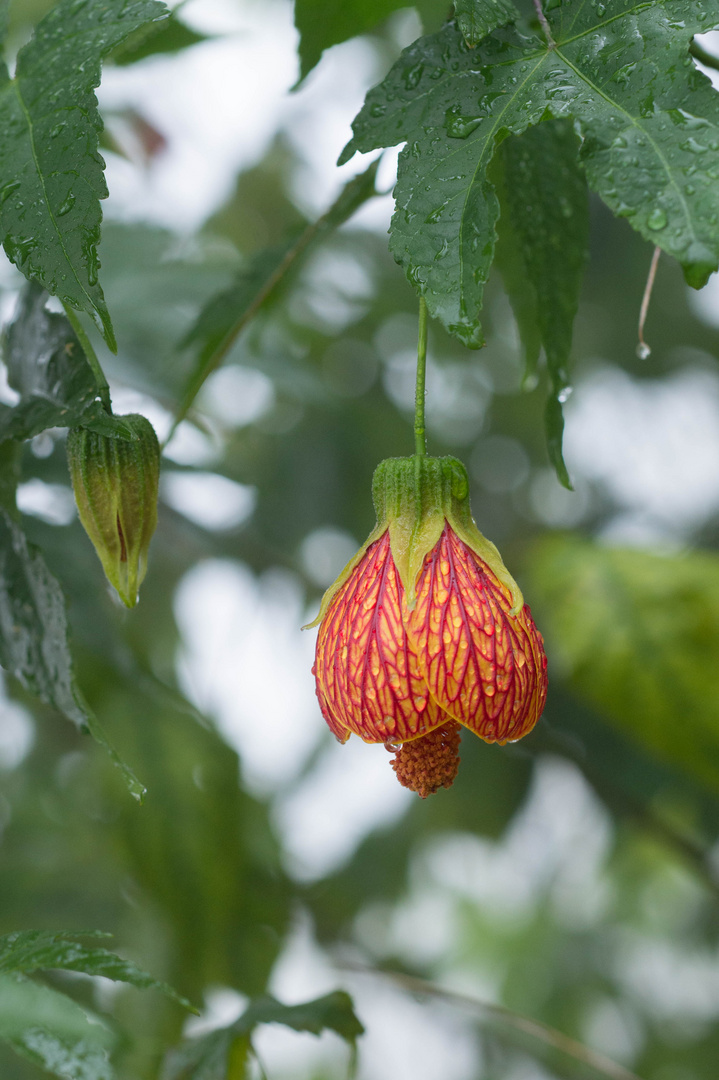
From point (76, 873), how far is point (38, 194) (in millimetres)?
983

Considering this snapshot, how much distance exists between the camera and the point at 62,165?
46 centimetres

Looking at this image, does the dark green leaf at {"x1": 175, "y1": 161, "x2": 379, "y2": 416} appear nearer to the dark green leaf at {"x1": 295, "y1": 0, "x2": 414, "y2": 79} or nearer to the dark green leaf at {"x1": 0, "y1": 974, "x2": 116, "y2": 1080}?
the dark green leaf at {"x1": 295, "y1": 0, "x2": 414, "y2": 79}

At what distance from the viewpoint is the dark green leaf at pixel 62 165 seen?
1.47 feet

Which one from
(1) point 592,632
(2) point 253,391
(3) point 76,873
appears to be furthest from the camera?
(2) point 253,391

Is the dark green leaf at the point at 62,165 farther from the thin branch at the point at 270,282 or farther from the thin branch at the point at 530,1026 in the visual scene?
the thin branch at the point at 530,1026

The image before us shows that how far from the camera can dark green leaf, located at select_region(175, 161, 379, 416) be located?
69cm

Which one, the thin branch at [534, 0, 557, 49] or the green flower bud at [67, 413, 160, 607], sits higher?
the thin branch at [534, 0, 557, 49]

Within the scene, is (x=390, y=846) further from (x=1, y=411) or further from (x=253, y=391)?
(x=1, y=411)

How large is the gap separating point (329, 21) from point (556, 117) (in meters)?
0.24

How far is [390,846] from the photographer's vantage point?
162 centimetres

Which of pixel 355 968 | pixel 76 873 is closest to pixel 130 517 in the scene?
pixel 355 968

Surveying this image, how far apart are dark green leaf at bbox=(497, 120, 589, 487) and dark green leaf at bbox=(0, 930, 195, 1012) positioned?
351 millimetres

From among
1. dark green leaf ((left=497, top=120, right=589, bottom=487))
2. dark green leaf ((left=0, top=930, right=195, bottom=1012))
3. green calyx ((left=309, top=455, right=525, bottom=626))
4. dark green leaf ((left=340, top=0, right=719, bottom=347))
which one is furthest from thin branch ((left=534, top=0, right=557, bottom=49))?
dark green leaf ((left=0, top=930, right=195, bottom=1012))

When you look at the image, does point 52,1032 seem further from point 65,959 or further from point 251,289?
point 251,289
